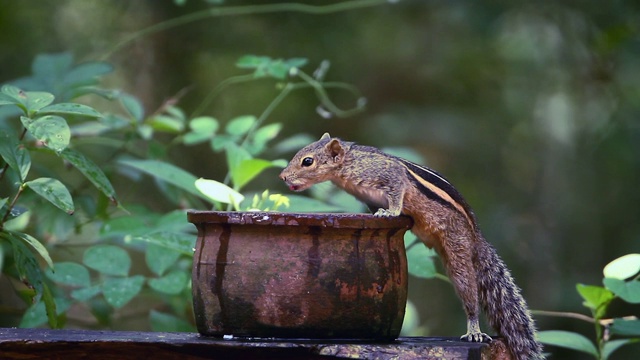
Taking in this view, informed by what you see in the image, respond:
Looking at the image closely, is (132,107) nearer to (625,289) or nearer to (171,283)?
(171,283)

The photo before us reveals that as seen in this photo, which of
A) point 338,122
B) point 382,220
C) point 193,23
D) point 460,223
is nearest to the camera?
point 382,220

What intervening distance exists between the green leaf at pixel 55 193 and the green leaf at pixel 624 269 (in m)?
1.48

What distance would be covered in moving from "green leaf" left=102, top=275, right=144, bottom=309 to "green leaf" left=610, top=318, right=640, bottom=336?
55.7 inches

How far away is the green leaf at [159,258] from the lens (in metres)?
3.01

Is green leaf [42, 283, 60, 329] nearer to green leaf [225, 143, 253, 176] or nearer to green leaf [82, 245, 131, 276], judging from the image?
green leaf [82, 245, 131, 276]

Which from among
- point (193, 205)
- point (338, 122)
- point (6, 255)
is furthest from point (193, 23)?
point (6, 255)

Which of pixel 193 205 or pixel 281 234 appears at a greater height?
pixel 193 205

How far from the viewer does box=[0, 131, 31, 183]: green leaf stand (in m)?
2.34

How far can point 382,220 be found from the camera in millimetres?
2000

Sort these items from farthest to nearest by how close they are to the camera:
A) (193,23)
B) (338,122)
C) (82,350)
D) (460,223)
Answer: (338,122) < (193,23) < (460,223) < (82,350)

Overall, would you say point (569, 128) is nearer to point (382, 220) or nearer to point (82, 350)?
point (382, 220)

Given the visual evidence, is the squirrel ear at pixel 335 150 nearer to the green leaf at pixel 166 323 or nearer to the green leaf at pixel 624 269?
the green leaf at pixel 624 269

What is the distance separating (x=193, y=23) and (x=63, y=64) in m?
2.27

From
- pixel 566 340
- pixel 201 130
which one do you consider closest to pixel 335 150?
pixel 566 340
